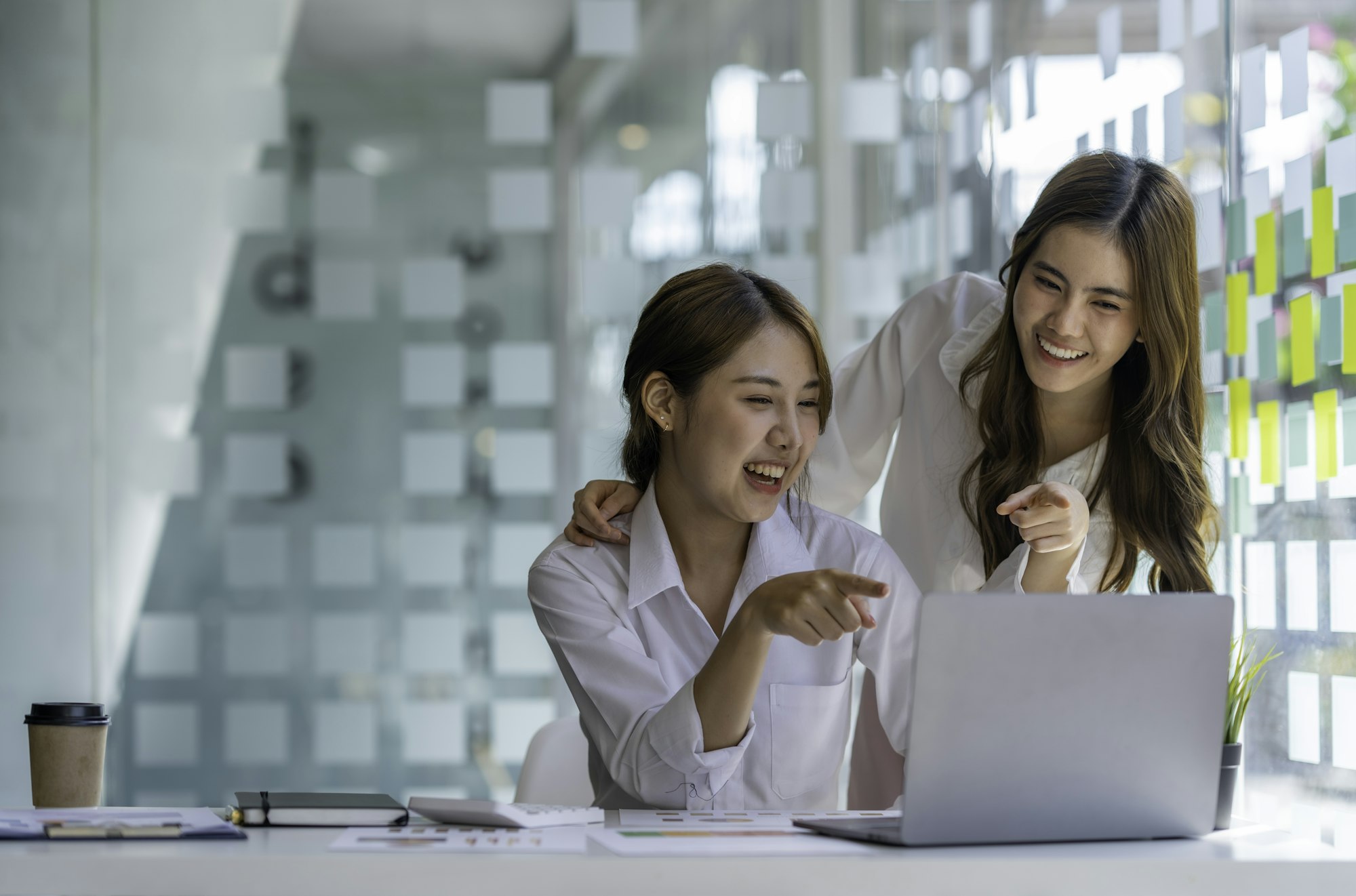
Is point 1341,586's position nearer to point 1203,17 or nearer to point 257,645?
point 1203,17

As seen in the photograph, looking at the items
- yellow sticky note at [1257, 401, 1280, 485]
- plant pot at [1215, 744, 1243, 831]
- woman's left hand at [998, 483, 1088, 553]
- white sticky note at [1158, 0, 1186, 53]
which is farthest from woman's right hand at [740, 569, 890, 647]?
white sticky note at [1158, 0, 1186, 53]

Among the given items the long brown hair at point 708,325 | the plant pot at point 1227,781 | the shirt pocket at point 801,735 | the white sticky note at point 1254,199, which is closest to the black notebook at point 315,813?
the shirt pocket at point 801,735

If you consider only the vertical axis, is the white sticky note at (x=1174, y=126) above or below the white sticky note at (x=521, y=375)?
above

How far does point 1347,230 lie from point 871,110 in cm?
198

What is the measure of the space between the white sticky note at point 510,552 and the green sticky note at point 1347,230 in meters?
2.08

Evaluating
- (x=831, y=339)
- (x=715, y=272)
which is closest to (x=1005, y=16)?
(x=831, y=339)

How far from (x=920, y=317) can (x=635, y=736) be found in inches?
38.1

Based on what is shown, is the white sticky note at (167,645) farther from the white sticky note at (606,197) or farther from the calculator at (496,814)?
the calculator at (496,814)

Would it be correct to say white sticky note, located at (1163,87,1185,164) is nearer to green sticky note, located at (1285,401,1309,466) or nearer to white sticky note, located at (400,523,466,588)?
green sticky note, located at (1285,401,1309,466)

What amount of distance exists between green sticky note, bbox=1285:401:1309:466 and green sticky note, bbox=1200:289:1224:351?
10.9 inches

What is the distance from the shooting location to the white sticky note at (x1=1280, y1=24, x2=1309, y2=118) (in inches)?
82.7

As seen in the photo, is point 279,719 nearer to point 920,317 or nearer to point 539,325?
point 539,325

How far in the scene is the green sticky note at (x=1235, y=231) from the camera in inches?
89.2

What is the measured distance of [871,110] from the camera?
3.74 metres
